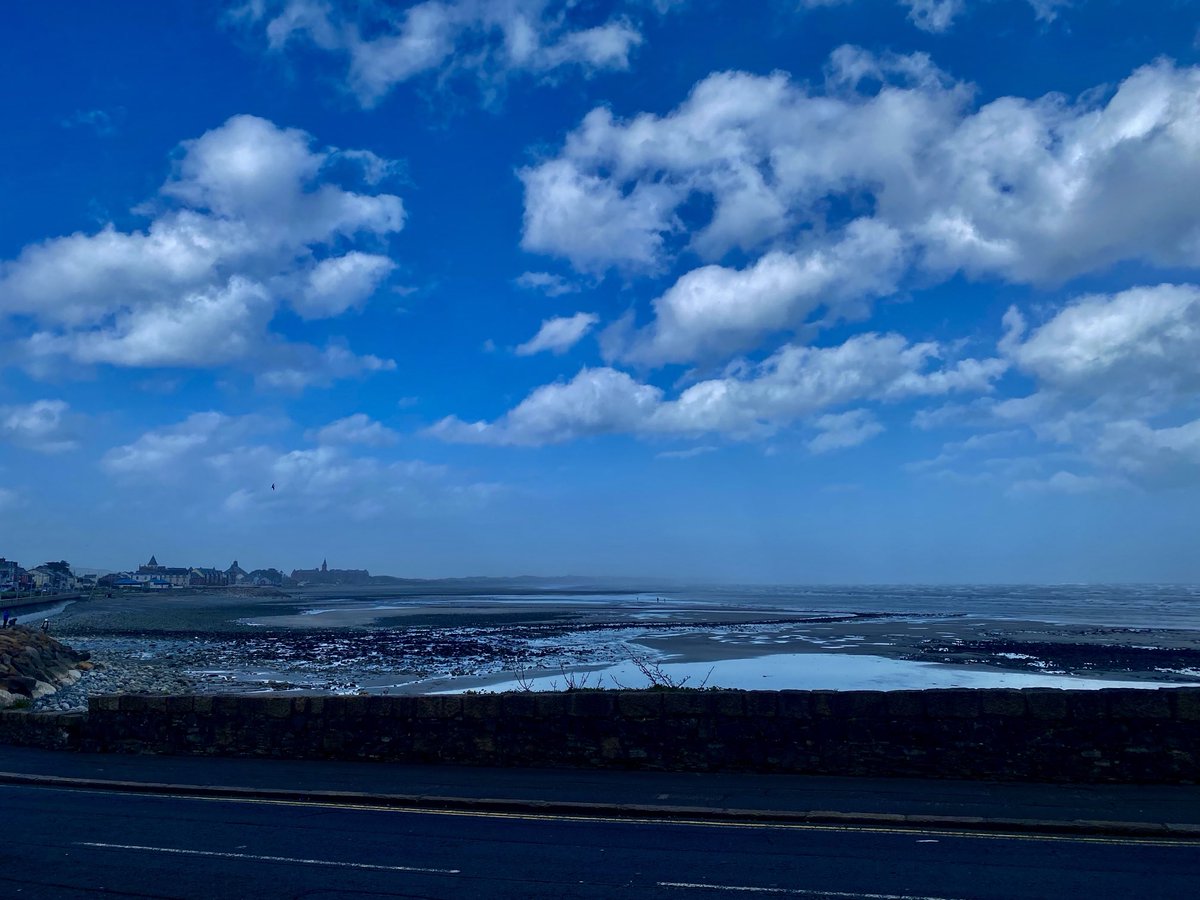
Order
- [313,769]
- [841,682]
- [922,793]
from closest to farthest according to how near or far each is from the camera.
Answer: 1. [922,793]
2. [313,769]
3. [841,682]

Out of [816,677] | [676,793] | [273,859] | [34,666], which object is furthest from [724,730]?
[34,666]

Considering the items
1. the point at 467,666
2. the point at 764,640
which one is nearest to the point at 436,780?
the point at 467,666

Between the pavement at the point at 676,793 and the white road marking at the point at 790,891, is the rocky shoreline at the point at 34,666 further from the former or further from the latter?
the white road marking at the point at 790,891

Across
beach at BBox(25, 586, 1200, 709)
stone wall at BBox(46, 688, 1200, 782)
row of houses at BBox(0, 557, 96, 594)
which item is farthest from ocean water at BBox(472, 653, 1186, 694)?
row of houses at BBox(0, 557, 96, 594)

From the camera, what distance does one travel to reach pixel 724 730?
1045cm

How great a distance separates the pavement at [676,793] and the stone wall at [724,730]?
222 millimetres

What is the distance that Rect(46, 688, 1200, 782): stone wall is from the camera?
9336mm

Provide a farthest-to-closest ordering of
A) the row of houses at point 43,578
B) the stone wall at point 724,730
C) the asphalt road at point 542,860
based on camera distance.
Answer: the row of houses at point 43,578, the stone wall at point 724,730, the asphalt road at point 542,860

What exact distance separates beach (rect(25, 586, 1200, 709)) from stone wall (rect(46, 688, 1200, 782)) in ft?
9.19

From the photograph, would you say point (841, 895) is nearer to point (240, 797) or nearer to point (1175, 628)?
point (240, 797)

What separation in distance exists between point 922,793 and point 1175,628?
194ft

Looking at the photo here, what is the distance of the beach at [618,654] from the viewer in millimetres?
28781

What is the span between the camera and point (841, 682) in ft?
91.4

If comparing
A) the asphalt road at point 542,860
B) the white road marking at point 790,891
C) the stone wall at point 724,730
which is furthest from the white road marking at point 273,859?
the stone wall at point 724,730
